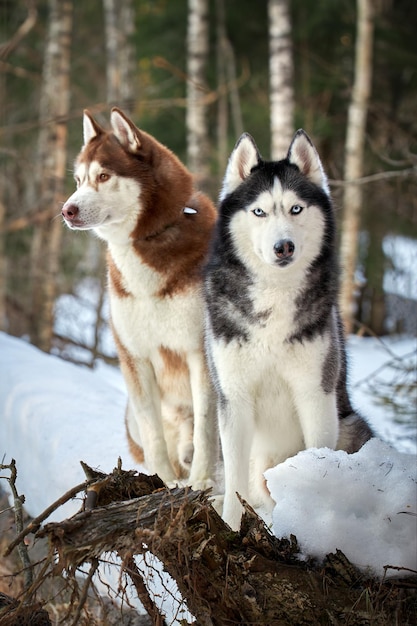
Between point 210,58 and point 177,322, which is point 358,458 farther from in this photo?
point 210,58

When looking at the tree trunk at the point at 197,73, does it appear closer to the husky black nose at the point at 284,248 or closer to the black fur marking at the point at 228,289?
the black fur marking at the point at 228,289

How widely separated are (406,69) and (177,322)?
8.51 m

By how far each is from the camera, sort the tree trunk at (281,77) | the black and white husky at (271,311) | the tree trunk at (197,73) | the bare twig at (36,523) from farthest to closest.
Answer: the tree trunk at (197,73) < the tree trunk at (281,77) < the black and white husky at (271,311) < the bare twig at (36,523)

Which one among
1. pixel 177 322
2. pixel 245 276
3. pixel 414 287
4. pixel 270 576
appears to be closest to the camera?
pixel 270 576

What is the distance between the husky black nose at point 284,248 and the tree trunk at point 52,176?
23.4 ft

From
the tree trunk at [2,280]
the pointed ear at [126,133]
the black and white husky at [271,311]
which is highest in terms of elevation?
the pointed ear at [126,133]

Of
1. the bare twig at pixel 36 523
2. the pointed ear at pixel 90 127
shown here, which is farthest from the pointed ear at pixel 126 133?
the bare twig at pixel 36 523

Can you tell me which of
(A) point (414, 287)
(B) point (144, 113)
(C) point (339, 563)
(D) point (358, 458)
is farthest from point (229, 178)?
(B) point (144, 113)

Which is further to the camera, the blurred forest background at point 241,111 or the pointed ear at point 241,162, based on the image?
the blurred forest background at point 241,111

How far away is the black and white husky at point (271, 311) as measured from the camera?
10.0 feet

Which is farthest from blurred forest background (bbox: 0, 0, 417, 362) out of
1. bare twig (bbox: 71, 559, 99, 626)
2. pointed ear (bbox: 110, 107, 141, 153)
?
bare twig (bbox: 71, 559, 99, 626)

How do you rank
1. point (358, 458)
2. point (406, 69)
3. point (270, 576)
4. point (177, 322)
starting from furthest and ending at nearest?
point (406, 69) < point (177, 322) < point (358, 458) < point (270, 576)

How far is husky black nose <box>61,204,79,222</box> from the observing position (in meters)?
3.44

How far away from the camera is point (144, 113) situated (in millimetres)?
12859
